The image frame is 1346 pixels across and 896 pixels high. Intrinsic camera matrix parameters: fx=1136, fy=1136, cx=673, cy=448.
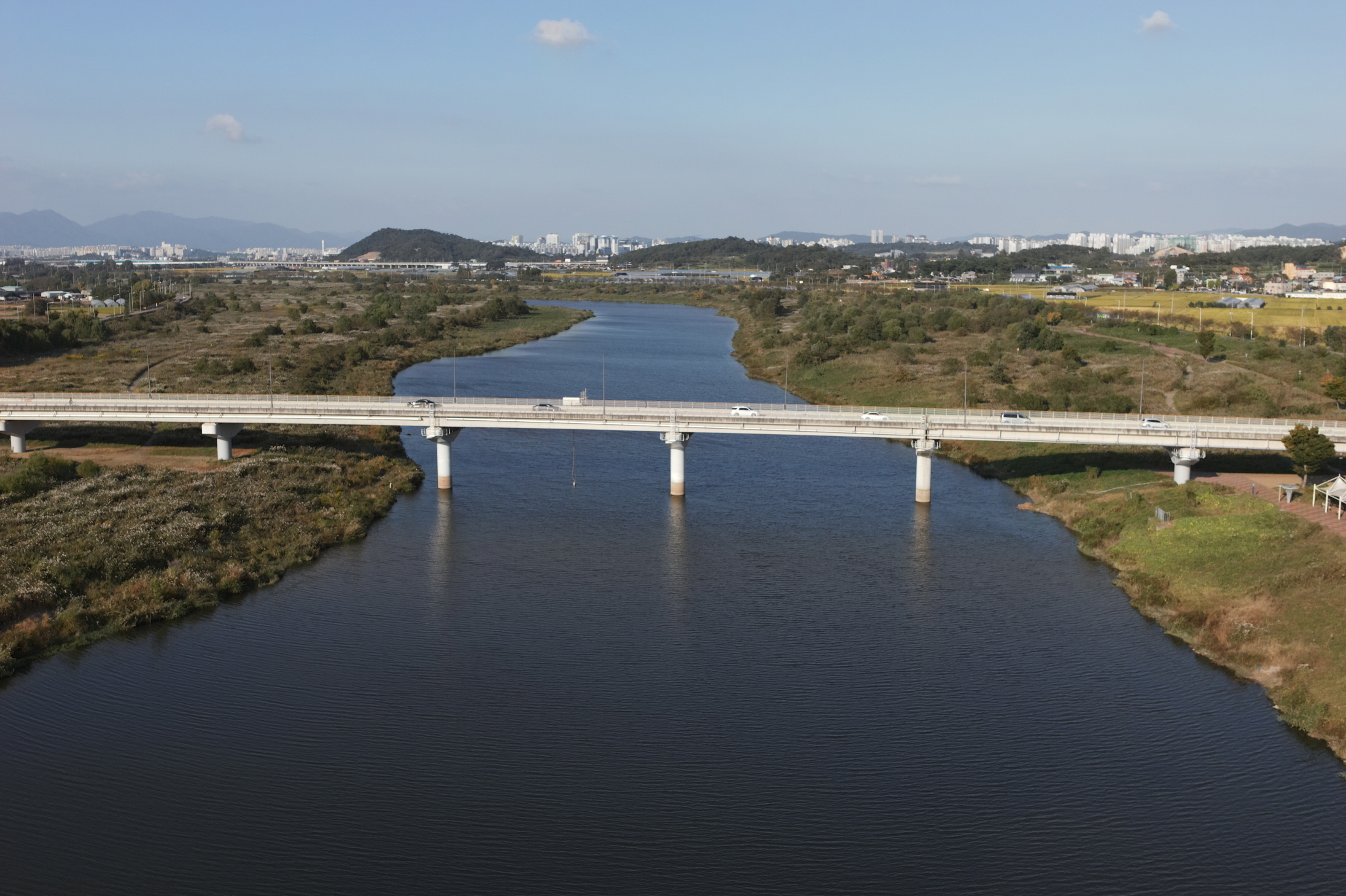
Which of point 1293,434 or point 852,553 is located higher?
point 1293,434

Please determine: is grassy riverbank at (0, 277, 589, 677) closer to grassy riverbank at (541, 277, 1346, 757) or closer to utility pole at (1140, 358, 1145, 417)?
grassy riverbank at (541, 277, 1346, 757)

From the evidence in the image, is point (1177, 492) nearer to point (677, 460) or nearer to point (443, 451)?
point (677, 460)

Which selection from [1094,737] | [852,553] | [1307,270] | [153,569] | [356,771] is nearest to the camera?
[356,771]

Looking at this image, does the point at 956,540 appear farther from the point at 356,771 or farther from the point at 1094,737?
the point at 356,771

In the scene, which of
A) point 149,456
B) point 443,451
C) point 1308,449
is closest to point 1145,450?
point 1308,449

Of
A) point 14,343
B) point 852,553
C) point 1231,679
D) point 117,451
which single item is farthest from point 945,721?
point 14,343

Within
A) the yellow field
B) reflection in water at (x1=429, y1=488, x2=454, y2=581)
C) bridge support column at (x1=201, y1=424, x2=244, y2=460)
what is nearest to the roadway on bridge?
bridge support column at (x1=201, y1=424, x2=244, y2=460)
